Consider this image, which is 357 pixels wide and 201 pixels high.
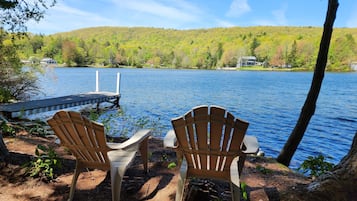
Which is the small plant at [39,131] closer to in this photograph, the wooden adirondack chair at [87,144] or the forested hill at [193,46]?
the wooden adirondack chair at [87,144]

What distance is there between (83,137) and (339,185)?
1.89 metres

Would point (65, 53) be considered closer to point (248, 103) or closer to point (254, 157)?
point (248, 103)

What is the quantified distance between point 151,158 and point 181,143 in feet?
4.91

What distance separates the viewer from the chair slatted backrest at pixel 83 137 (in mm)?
2201


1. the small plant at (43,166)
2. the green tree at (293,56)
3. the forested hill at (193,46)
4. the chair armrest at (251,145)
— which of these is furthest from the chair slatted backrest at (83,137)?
the green tree at (293,56)

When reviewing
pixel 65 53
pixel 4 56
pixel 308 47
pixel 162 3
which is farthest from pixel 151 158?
pixel 308 47

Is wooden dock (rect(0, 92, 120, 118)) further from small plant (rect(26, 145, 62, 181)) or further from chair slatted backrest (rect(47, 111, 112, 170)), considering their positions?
chair slatted backrest (rect(47, 111, 112, 170))

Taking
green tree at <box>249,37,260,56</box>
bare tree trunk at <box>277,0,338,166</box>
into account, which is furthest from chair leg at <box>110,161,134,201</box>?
green tree at <box>249,37,260,56</box>

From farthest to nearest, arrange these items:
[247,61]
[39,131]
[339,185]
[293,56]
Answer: [247,61] < [293,56] < [39,131] < [339,185]

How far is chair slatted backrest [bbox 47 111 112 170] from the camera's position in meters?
2.20

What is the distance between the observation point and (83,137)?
7.50 feet

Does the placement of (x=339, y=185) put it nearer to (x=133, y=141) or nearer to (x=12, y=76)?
(x=133, y=141)

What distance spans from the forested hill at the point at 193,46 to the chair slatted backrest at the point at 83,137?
4778 centimetres

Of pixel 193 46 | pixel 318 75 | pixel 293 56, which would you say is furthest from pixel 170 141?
pixel 193 46
